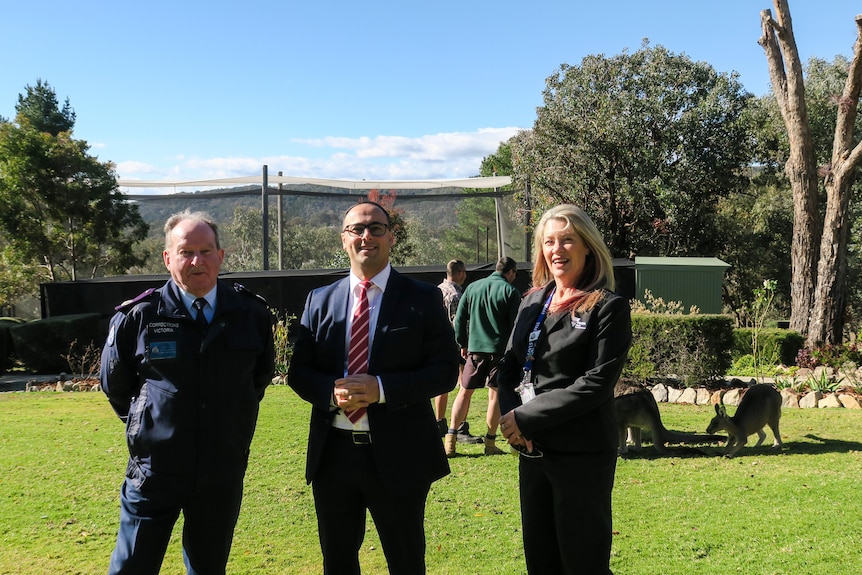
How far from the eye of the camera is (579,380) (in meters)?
2.76

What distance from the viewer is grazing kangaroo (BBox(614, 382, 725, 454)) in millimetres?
6738

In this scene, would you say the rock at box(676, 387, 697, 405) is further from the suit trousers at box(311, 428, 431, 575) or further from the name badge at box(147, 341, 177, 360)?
the name badge at box(147, 341, 177, 360)

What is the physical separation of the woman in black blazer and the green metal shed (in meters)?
12.0

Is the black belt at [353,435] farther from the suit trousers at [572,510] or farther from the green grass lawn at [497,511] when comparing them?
the green grass lawn at [497,511]

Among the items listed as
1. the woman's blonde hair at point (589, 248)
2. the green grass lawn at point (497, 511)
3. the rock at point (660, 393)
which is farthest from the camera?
the rock at point (660, 393)

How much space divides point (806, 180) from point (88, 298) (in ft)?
46.9

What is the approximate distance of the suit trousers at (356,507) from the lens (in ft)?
9.00

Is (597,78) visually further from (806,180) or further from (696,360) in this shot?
(696,360)

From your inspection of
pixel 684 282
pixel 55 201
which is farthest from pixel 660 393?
pixel 55 201

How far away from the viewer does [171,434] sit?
269 centimetres

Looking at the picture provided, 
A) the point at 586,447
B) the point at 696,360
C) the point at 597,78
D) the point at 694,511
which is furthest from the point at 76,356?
the point at 597,78

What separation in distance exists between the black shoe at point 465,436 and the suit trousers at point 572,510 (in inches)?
168

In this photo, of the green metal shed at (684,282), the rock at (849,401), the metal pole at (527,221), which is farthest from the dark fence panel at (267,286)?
the rock at (849,401)

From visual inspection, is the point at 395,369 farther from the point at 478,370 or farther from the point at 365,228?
the point at 478,370
